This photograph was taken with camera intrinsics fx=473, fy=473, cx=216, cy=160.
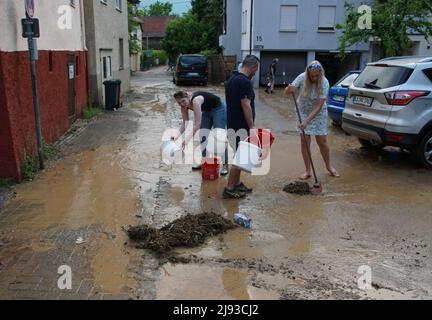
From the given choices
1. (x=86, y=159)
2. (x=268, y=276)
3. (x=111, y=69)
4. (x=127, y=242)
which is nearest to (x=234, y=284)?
(x=268, y=276)

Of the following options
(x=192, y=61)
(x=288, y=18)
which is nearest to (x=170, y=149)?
(x=192, y=61)

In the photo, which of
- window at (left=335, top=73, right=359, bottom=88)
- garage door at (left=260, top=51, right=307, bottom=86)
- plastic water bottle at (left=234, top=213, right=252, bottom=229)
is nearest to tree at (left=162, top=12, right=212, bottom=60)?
garage door at (left=260, top=51, right=307, bottom=86)

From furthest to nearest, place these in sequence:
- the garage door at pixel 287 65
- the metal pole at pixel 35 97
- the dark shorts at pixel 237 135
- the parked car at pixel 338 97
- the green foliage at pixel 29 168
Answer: the garage door at pixel 287 65 → the parked car at pixel 338 97 → the green foliage at pixel 29 168 → the metal pole at pixel 35 97 → the dark shorts at pixel 237 135

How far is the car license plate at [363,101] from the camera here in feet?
26.0

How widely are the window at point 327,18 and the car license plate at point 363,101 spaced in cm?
2023

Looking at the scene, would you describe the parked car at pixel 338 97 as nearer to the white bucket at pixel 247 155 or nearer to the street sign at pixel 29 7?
the white bucket at pixel 247 155

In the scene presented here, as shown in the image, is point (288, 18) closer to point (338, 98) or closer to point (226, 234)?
point (338, 98)

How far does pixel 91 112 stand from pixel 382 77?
27.9 ft

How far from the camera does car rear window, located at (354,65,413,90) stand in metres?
7.57

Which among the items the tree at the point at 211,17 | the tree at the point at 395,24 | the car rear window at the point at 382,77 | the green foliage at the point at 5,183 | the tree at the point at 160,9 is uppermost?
the tree at the point at 160,9

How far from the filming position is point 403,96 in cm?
739

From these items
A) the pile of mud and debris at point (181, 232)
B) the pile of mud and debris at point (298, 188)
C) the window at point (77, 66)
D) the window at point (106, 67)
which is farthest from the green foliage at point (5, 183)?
the window at point (106, 67)

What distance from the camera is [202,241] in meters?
4.91

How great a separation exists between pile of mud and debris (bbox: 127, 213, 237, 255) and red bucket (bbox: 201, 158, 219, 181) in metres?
1.84
